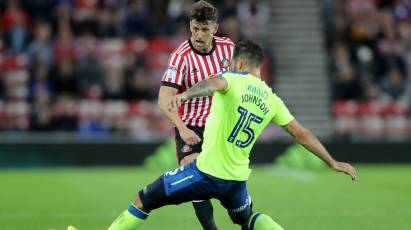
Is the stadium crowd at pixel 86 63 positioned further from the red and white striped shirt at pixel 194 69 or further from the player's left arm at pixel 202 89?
the player's left arm at pixel 202 89

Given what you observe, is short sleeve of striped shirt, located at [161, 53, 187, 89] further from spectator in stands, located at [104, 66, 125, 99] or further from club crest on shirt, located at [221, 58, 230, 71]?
spectator in stands, located at [104, 66, 125, 99]

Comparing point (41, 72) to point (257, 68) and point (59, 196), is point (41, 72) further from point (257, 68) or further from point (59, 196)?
point (257, 68)

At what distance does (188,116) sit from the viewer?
851 cm

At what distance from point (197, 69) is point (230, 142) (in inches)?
54.9

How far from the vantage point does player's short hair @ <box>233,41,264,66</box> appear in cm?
700

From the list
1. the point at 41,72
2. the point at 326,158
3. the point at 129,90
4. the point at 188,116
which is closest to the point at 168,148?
the point at 129,90

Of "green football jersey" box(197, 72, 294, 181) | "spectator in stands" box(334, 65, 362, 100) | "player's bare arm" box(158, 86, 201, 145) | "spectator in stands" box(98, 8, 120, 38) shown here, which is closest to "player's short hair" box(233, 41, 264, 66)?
"green football jersey" box(197, 72, 294, 181)

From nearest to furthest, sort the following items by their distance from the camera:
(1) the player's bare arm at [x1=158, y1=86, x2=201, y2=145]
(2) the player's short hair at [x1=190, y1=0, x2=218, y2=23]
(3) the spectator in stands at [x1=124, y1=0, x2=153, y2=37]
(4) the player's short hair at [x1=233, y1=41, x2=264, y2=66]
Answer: (4) the player's short hair at [x1=233, y1=41, x2=264, y2=66] → (1) the player's bare arm at [x1=158, y1=86, x2=201, y2=145] → (2) the player's short hair at [x1=190, y1=0, x2=218, y2=23] → (3) the spectator in stands at [x1=124, y1=0, x2=153, y2=37]

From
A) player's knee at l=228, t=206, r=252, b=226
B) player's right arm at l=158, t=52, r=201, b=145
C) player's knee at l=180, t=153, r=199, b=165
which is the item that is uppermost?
player's right arm at l=158, t=52, r=201, b=145

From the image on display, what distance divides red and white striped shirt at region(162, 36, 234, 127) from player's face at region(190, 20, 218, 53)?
5.9 inches

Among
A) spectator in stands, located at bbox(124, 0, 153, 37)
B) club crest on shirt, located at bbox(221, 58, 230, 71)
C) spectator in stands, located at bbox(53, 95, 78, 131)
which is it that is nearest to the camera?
club crest on shirt, located at bbox(221, 58, 230, 71)

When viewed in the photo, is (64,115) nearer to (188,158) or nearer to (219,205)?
(219,205)

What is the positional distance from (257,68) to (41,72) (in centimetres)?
1300

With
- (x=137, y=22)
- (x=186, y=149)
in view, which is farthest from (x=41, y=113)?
(x=186, y=149)
